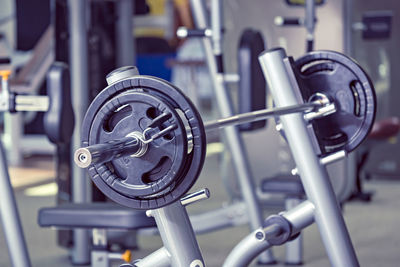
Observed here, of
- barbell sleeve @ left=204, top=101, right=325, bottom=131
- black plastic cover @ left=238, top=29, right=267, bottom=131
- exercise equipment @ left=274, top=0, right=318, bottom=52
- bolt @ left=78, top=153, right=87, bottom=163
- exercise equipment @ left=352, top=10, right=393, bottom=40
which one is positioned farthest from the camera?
exercise equipment @ left=352, top=10, right=393, bottom=40

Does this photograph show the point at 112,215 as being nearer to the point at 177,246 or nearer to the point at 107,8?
the point at 177,246

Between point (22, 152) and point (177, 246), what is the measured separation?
211 inches

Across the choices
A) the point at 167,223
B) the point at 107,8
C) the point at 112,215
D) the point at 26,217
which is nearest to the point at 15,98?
the point at 112,215

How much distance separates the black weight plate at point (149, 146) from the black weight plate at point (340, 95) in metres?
0.62

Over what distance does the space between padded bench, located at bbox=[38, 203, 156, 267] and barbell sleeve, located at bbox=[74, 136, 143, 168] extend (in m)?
1.13

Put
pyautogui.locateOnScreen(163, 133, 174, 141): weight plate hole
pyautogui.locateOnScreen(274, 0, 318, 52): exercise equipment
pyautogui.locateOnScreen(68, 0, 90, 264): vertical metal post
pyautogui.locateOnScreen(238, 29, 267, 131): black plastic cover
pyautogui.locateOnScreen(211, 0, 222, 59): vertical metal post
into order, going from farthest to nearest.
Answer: pyautogui.locateOnScreen(68, 0, 90, 264): vertical metal post, pyautogui.locateOnScreen(211, 0, 222, 59): vertical metal post, pyautogui.locateOnScreen(274, 0, 318, 52): exercise equipment, pyautogui.locateOnScreen(238, 29, 267, 131): black plastic cover, pyautogui.locateOnScreen(163, 133, 174, 141): weight plate hole

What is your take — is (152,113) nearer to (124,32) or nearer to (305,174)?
(305,174)

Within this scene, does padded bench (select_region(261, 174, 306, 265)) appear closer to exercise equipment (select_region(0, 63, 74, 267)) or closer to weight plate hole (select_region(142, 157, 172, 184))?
exercise equipment (select_region(0, 63, 74, 267))

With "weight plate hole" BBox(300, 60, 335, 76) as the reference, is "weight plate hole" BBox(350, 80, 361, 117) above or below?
below

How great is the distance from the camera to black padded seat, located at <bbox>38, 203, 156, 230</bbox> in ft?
8.18

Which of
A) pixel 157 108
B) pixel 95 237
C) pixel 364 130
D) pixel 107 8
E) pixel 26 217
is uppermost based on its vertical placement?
pixel 107 8

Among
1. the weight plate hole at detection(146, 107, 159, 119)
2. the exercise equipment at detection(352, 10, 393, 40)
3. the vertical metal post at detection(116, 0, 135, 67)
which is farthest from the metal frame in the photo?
the exercise equipment at detection(352, 10, 393, 40)

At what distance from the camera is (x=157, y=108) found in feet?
4.36

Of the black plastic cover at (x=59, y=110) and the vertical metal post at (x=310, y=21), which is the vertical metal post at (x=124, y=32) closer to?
the vertical metal post at (x=310, y=21)
